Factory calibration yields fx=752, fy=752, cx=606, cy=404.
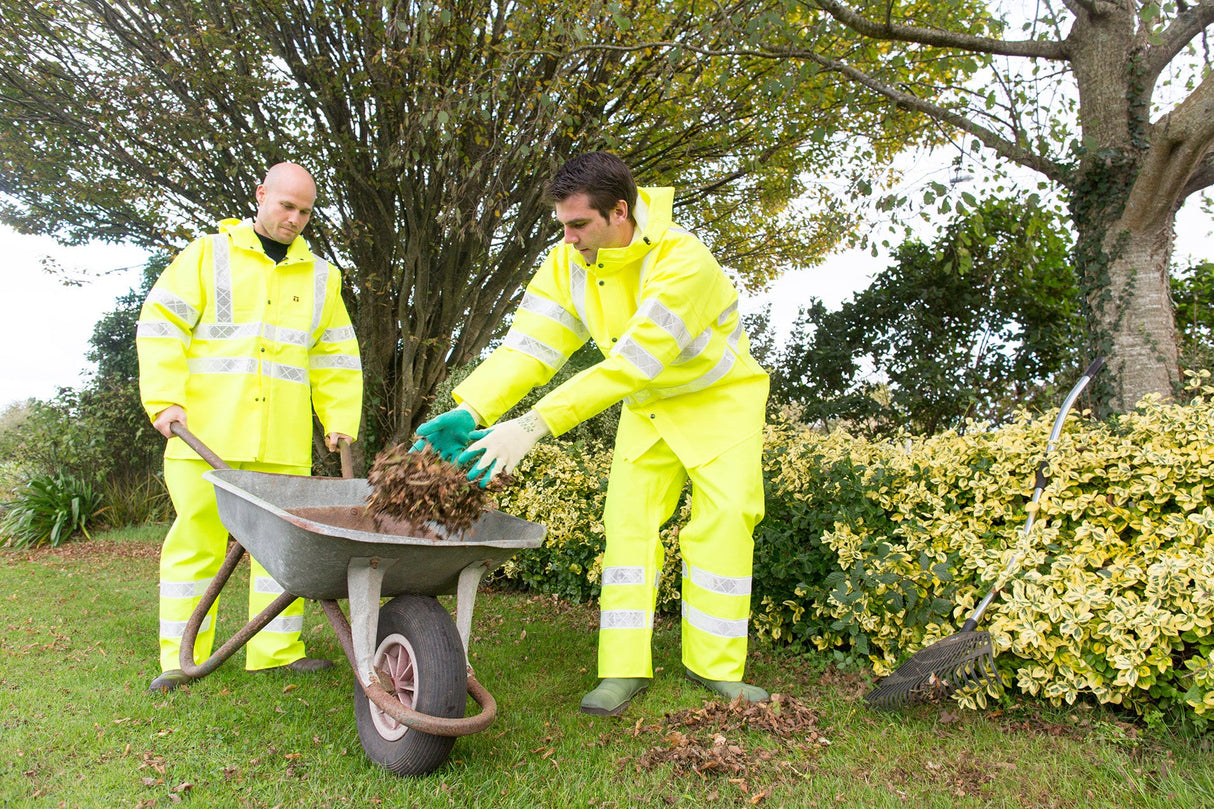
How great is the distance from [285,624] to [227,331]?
Result: 1.30 meters

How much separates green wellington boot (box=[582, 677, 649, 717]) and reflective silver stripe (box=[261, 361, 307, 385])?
1.84m

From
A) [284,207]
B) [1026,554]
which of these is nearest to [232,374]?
[284,207]

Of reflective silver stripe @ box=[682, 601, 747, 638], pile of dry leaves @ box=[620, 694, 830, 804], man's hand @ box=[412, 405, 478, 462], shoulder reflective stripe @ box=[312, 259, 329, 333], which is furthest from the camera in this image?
shoulder reflective stripe @ box=[312, 259, 329, 333]

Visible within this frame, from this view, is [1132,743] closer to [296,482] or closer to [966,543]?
[966,543]

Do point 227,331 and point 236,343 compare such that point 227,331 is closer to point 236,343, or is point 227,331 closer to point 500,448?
point 236,343

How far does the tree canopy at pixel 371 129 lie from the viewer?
677cm

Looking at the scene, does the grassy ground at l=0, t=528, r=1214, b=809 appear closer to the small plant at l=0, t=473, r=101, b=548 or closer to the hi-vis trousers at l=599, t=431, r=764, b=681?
the hi-vis trousers at l=599, t=431, r=764, b=681

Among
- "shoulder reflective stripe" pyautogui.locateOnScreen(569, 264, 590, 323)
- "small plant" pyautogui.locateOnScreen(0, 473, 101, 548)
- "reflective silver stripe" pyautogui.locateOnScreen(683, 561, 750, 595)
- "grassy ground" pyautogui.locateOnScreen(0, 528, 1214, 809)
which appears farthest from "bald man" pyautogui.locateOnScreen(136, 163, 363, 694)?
"small plant" pyautogui.locateOnScreen(0, 473, 101, 548)

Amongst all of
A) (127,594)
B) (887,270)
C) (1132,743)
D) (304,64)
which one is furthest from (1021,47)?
(127,594)

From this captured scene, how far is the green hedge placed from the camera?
8.48ft

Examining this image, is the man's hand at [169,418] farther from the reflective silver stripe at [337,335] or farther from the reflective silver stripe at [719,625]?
the reflective silver stripe at [719,625]

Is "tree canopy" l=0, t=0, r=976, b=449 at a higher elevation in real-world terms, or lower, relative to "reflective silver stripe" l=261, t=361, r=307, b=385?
higher

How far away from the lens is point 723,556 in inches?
109

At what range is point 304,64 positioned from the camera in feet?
23.6
